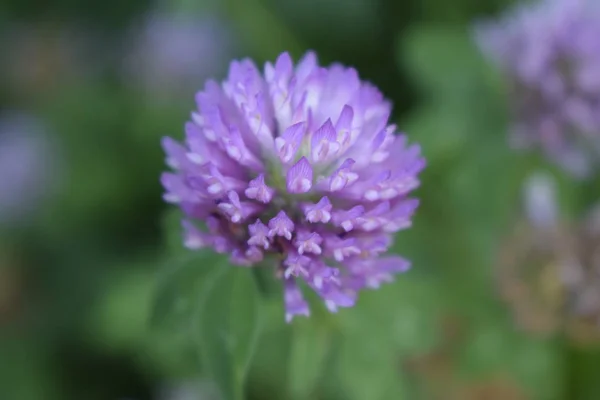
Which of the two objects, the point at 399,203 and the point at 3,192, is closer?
the point at 399,203

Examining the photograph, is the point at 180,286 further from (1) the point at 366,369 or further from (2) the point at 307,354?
(1) the point at 366,369

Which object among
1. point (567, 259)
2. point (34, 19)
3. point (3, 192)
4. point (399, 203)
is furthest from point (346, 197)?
point (34, 19)

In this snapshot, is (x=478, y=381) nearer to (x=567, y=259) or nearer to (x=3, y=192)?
(x=567, y=259)

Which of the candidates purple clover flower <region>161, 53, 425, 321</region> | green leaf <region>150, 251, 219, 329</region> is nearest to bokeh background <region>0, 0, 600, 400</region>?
green leaf <region>150, 251, 219, 329</region>

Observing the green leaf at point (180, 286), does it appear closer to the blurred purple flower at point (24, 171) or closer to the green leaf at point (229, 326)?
the green leaf at point (229, 326)

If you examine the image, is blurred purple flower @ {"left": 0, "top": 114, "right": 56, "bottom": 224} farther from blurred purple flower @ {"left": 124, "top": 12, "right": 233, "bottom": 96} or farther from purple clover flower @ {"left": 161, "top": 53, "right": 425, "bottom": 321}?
purple clover flower @ {"left": 161, "top": 53, "right": 425, "bottom": 321}

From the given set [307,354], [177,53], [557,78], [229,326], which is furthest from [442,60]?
[229,326]

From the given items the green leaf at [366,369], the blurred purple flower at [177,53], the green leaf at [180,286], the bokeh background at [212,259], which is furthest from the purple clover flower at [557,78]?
the blurred purple flower at [177,53]

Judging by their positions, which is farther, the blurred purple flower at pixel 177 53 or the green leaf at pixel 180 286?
the blurred purple flower at pixel 177 53
